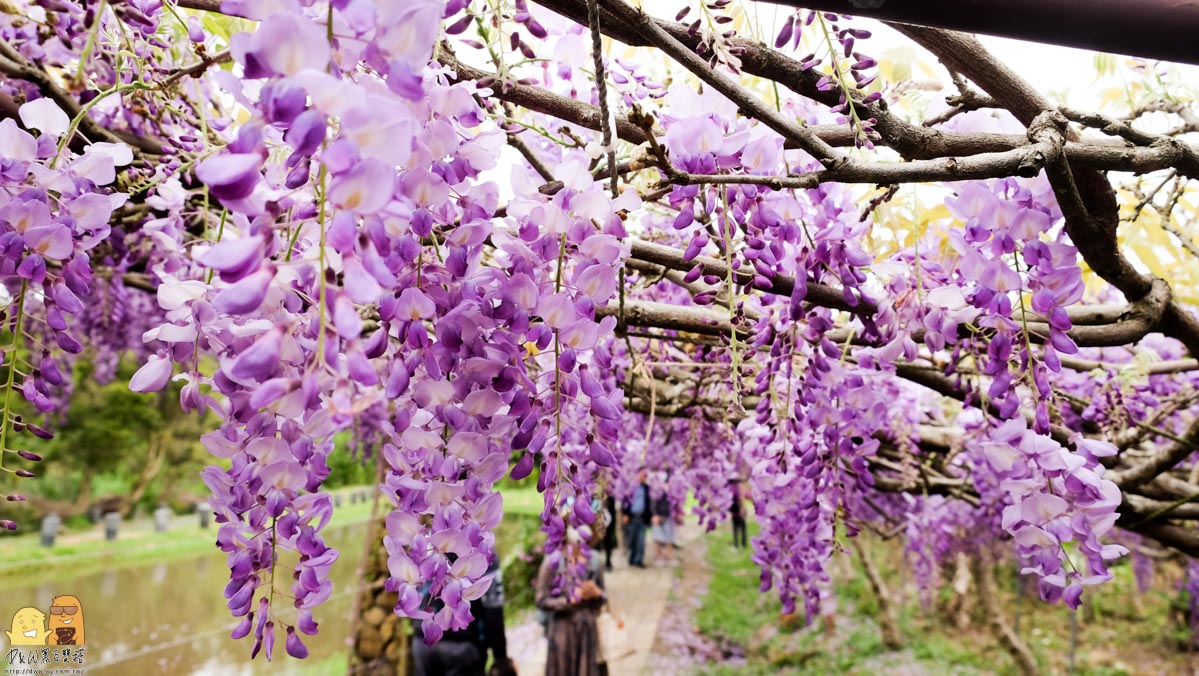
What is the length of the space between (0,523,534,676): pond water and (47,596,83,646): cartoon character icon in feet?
10.4

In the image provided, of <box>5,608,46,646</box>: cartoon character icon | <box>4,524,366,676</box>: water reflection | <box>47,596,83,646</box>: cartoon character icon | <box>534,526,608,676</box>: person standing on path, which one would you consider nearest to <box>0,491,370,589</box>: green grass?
<box>4,524,366,676</box>: water reflection

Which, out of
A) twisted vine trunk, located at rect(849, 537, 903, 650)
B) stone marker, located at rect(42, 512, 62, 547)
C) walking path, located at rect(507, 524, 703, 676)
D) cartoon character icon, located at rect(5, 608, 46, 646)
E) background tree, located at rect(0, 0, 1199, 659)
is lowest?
walking path, located at rect(507, 524, 703, 676)

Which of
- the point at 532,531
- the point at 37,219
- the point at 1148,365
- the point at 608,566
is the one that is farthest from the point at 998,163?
the point at 608,566

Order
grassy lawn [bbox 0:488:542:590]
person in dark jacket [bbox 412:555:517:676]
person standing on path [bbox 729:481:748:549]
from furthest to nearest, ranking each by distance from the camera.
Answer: person standing on path [bbox 729:481:748:549]
grassy lawn [bbox 0:488:542:590]
person in dark jacket [bbox 412:555:517:676]

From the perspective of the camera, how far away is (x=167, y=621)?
6430mm

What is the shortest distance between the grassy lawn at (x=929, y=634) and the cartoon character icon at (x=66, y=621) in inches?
218

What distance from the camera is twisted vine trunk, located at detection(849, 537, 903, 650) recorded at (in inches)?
245

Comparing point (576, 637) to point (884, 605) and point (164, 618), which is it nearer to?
point (884, 605)

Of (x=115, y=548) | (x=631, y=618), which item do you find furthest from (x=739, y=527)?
(x=115, y=548)

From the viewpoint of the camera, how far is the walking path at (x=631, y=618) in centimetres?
682

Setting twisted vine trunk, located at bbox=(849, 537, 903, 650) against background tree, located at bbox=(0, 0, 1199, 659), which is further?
twisted vine trunk, located at bbox=(849, 537, 903, 650)

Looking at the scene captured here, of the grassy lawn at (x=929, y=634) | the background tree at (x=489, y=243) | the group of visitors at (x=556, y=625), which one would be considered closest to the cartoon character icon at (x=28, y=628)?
the group of visitors at (x=556, y=625)

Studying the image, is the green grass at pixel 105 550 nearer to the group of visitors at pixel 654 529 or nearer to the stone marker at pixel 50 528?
the stone marker at pixel 50 528

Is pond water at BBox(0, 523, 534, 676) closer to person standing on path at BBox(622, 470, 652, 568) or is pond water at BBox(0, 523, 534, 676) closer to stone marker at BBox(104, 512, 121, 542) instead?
stone marker at BBox(104, 512, 121, 542)
